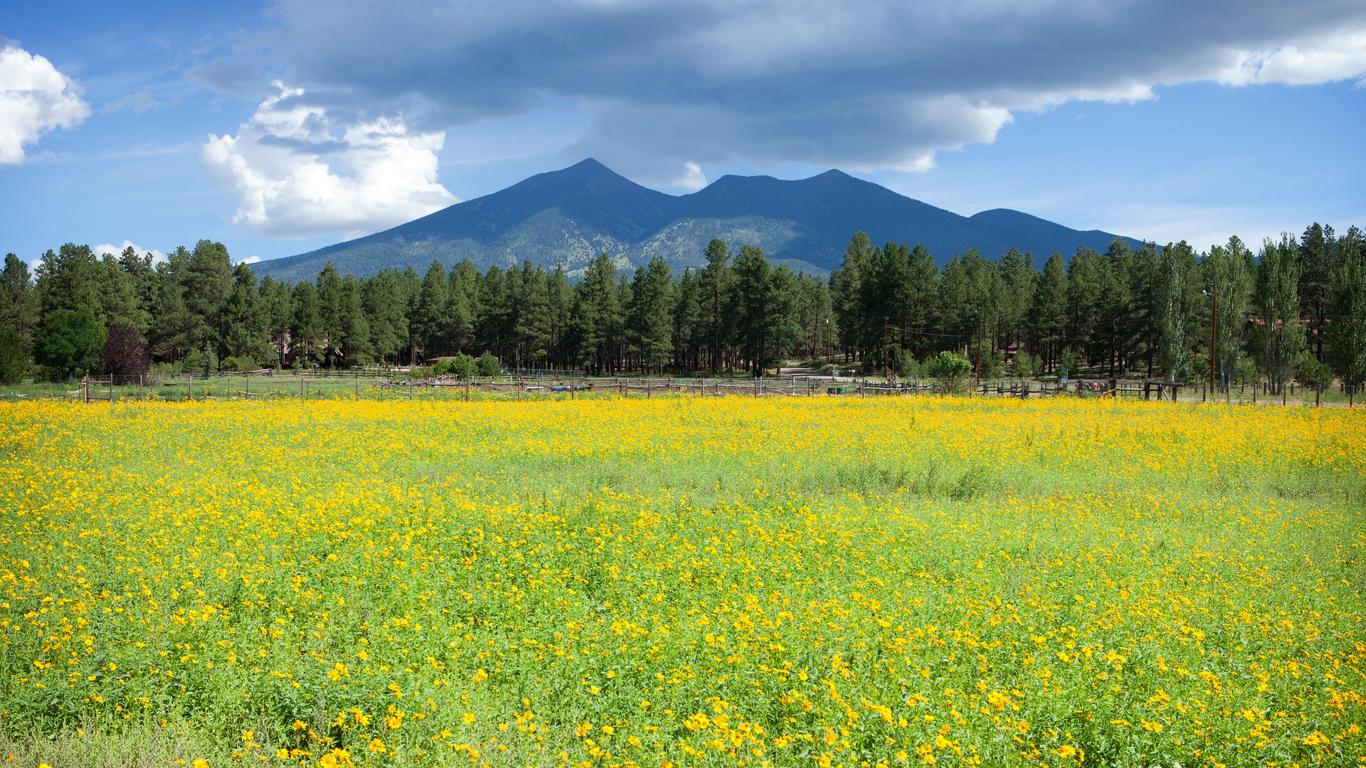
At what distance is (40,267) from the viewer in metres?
98.2

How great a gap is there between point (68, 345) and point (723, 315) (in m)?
60.9

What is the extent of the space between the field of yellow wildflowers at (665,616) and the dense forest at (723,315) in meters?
48.5

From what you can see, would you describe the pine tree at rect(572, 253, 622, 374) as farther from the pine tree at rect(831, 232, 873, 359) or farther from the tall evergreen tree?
the tall evergreen tree

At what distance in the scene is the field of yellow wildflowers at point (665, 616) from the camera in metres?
5.81

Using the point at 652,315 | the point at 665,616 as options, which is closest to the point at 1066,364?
the point at 652,315

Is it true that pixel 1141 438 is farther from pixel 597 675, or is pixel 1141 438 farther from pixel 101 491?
pixel 101 491

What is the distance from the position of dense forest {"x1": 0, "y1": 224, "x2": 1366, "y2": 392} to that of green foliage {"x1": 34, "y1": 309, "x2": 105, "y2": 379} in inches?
6.1

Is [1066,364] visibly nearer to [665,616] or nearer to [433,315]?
[665,616]

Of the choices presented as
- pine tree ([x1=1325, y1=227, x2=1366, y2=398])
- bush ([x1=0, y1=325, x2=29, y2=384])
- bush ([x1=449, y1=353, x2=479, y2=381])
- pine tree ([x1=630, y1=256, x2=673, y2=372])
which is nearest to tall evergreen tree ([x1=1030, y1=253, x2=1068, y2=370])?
pine tree ([x1=1325, y1=227, x2=1366, y2=398])

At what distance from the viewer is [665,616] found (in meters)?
8.00

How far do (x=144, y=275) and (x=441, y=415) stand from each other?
99.6 m

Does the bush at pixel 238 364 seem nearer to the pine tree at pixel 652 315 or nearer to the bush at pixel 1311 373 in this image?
the pine tree at pixel 652 315

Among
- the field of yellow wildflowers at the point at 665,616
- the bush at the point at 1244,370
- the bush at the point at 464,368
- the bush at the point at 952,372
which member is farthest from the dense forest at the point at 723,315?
the field of yellow wildflowers at the point at 665,616

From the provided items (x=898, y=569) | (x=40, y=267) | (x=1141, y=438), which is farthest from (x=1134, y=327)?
(x=40, y=267)
